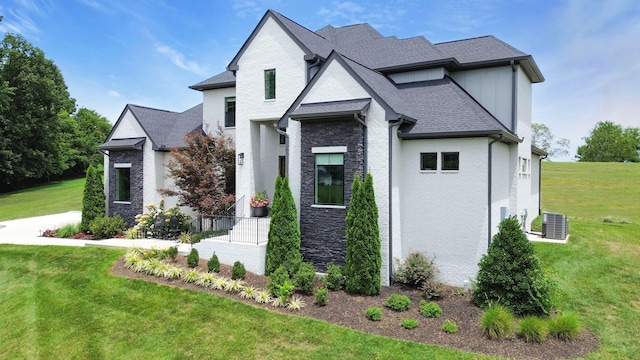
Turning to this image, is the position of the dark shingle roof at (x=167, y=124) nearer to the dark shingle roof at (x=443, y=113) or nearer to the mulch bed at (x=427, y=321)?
the mulch bed at (x=427, y=321)

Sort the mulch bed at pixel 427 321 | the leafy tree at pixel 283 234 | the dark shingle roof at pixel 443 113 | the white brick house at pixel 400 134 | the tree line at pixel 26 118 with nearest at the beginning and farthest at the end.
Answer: the mulch bed at pixel 427 321 → the dark shingle roof at pixel 443 113 → the white brick house at pixel 400 134 → the leafy tree at pixel 283 234 → the tree line at pixel 26 118

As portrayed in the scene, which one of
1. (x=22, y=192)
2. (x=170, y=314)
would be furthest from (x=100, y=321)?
(x=22, y=192)

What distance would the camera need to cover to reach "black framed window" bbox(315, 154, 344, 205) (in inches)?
503

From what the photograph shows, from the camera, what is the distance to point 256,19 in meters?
16.2

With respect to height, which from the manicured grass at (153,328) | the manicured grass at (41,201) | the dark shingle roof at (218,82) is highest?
the dark shingle roof at (218,82)

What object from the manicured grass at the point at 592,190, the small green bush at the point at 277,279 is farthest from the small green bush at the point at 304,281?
the manicured grass at the point at 592,190

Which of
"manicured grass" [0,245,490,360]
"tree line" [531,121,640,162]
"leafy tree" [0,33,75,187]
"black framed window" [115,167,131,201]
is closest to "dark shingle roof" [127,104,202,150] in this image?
"black framed window" [115,167,131,201]

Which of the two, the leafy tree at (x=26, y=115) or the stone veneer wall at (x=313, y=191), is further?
the leafy tree at (x=26, y=115)

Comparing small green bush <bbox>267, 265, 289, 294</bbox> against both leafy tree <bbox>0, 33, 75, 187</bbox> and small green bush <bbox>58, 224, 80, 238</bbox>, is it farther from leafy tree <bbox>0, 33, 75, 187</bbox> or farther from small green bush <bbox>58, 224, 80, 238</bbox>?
leafy tree <bbox>0, 33, 75, 187</bbox>

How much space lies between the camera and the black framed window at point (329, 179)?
503 inches

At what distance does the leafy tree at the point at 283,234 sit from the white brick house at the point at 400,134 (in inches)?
28.1

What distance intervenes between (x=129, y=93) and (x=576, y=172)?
52.2 metres

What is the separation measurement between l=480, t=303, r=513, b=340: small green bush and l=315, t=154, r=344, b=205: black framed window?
18.3 feet

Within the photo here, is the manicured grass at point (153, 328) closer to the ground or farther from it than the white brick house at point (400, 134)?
closer to the ground
